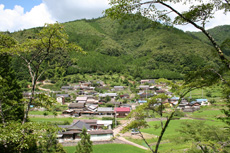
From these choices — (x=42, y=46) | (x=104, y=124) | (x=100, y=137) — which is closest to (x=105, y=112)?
(x=104, y=124)

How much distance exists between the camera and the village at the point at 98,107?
84.2 feet

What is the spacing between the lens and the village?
25.7 m

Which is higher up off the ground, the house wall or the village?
the village

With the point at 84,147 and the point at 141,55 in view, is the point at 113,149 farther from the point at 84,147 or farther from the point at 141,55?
the point at 141,55

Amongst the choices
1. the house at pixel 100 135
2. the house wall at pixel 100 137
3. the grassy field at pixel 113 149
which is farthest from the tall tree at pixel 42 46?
the house wall at pixel 100 137

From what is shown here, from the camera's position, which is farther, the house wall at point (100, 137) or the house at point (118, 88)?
the house at point (118, 88)

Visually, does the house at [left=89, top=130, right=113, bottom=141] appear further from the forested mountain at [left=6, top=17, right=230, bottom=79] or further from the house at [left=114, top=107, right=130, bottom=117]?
the forested mountain at [left=6, top=17, right=230, bottom=79]

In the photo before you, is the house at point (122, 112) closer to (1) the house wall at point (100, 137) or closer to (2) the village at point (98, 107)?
(2) the village at point (98, 107)

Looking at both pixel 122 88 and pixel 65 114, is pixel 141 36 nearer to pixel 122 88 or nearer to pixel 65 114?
pixel 122 88

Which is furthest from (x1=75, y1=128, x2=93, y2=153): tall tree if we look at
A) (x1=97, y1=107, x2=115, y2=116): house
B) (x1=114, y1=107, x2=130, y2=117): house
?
(x1=97, y1=107, x2=115, y2=116): house

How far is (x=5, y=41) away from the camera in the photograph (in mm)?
5988

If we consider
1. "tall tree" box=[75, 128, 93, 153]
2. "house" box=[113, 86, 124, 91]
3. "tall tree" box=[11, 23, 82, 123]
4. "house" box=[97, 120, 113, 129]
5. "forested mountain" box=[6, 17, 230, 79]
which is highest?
"forested mountain" box=[6, 17, 230, 79]

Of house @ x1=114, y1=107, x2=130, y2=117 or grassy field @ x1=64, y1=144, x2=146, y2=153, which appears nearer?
grassy field @ x1=64, y1=144, x2=146, y2=153

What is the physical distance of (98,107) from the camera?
41.2m
